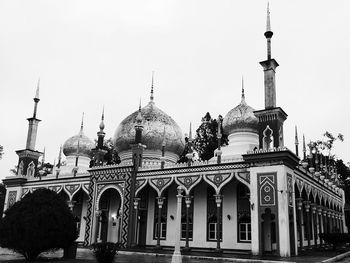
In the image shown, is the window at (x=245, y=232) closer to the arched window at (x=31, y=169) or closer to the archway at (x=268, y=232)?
the archway at (x=268, y=232)

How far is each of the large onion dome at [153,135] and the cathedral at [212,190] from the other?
71 millimetres

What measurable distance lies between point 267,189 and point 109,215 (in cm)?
1159

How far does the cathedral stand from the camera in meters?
17.7

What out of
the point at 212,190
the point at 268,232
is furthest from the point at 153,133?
the point at 268,232

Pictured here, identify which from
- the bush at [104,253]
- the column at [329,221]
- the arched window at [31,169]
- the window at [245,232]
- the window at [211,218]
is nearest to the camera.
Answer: the bush at [104,253]

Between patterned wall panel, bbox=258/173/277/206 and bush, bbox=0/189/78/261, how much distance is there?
27.6 feet

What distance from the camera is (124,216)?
72.6 feet

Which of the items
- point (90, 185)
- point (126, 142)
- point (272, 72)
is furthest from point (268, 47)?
point (90, 185)

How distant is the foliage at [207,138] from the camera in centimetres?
3791

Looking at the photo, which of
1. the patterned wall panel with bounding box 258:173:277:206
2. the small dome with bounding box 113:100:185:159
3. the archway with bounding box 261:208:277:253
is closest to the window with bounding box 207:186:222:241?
the archway with bounding box 261:208:277:253

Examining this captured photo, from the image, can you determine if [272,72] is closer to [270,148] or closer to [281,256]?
[270,148]

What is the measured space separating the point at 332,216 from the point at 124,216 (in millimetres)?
17003

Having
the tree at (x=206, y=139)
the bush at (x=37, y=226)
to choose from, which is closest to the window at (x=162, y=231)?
the bush at (x=37, y=226)

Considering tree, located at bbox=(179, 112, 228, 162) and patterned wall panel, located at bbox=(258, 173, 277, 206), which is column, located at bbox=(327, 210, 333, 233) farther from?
patterned wall panel, located at bbox=(258, 173, 277, 206)
